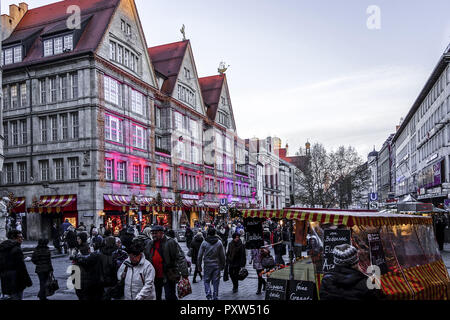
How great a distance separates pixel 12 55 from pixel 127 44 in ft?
31.8

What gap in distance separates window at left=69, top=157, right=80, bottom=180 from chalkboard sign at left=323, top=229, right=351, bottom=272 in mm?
30619

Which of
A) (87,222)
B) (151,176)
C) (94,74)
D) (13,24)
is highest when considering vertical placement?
(13,24)

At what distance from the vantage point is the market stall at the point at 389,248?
8406mm

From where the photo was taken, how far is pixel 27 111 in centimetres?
3856

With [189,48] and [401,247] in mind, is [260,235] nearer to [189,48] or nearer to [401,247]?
[401,247]

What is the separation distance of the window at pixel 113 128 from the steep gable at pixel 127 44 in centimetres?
473

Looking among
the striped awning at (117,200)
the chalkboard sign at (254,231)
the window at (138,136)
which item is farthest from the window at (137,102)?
the chalkboard sign at (254,231)

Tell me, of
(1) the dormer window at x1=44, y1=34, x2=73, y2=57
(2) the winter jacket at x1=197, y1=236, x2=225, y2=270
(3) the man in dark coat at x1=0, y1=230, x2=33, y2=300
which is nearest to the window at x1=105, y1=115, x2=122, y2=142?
(1) the dormer window at x1=44, y1=34, x2=73, y2=57

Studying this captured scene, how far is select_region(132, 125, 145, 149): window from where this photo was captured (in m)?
41.9

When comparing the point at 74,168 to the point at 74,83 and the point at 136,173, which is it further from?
the point at 74,83

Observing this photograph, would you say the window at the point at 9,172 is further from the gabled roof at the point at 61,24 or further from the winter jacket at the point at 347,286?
the winter jacket at the point at 347,286

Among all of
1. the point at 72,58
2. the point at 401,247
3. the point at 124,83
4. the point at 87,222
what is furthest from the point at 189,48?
the point at 401,247

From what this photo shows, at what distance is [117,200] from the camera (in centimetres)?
3778

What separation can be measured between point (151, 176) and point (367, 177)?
107 ft
